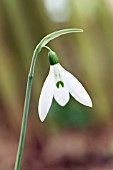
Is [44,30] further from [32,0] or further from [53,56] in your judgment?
[53,56]

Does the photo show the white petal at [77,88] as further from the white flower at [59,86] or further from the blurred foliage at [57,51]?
the blurred foliage at [57,51]

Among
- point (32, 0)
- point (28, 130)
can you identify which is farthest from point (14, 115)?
point (32, 0)

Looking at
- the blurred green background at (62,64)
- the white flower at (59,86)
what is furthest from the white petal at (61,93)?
the blurred green background at (62,64)

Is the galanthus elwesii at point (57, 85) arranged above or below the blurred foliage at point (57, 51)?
below

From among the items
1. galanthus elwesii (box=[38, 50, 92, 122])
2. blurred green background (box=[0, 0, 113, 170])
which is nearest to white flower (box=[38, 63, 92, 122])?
galanthus elwesii (box=[38, 50, 92, 122])

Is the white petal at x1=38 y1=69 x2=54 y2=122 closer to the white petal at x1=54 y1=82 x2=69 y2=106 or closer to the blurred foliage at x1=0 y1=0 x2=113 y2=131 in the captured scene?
the white petal at x1=54 y1=82 x2=69 y2=106

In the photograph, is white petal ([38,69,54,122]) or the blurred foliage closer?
white petal ([38,69,54,122])

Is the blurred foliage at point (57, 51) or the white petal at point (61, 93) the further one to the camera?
the blurred foliage at point (57, 51)
